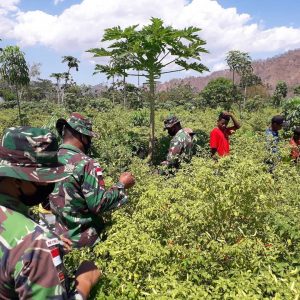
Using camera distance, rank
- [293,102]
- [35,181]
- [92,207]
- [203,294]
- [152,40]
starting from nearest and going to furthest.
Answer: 1. [35,181]
2. [203,294]
3. [92,207]
4. [152,40]
5. [293,102]

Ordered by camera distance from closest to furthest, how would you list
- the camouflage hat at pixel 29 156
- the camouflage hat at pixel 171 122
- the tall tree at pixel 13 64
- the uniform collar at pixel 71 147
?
1. the camouflage hat at pixel 29 156
2. the uniform collar at pixel 71 147
3. the camouflage hat at pixel 171 122
4. the tall tree at pixel 13 64

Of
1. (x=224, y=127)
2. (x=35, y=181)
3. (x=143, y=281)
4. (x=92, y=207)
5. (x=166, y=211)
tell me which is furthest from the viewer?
(x=224, y=127)

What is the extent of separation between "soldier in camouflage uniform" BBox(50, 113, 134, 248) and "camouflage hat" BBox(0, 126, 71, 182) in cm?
111

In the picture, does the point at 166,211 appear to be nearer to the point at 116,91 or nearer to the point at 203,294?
the point at 203,294

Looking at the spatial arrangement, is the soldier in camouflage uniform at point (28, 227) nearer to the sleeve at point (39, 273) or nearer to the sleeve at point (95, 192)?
the sleeve at point (39, 273)

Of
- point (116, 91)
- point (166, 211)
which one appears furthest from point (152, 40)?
point (116, 91)

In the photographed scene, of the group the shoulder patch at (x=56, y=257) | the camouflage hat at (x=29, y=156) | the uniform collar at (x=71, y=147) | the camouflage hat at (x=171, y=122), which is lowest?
the camouflage hat at (x=171, y=122)

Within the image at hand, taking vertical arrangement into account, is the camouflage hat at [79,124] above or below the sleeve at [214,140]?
above

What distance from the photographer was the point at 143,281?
2.18 m

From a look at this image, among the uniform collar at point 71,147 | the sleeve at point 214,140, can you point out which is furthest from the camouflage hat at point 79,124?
the sleeve at point 214,140

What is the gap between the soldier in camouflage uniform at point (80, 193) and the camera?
2.54m

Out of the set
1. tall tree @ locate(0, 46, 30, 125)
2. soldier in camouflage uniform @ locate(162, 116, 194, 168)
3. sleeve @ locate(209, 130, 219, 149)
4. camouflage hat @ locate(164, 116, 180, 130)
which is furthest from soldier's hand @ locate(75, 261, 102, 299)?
tall tree @ locate(0, 46, 30, 125)

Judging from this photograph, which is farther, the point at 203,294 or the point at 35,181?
the point at 203,294

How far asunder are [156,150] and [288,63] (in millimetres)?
143966
